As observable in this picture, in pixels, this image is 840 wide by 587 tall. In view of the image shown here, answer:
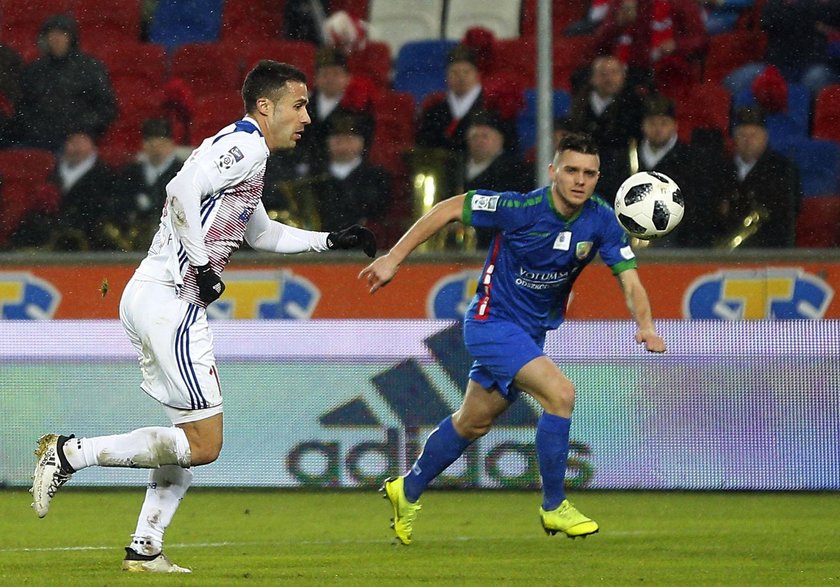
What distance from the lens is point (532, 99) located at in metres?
9.87

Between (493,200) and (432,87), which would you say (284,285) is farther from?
(493,200)

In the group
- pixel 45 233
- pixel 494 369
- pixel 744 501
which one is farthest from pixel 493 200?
pixel 45 233

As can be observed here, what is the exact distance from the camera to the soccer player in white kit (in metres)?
5.16

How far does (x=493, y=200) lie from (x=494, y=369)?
0.72 metres

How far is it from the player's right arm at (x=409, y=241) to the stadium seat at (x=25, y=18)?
16.0ft

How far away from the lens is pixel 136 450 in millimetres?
5246

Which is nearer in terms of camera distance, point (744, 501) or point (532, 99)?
point (744, 501)

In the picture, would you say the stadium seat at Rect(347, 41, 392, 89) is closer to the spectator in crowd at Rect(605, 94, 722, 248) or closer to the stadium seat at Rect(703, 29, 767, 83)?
the spectator in crowd at Rect(605, 94, 722, 248)

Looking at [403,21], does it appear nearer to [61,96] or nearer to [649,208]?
[61,96]

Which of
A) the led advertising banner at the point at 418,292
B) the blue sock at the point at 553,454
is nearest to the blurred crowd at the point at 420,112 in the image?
the led advertising banner at the point at 418,292

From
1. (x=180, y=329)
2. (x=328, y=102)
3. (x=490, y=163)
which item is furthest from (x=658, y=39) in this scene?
(x=180, y=329)

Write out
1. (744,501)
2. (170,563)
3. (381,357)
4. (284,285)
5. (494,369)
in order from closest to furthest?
(170,563), (494,369), (744,501), (381,357), (284,285)

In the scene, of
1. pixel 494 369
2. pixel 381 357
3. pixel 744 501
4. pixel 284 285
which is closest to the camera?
pixel 494 369

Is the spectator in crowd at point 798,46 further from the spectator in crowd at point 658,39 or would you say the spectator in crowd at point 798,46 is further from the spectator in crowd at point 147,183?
the spectator in crowd at point 147,183
